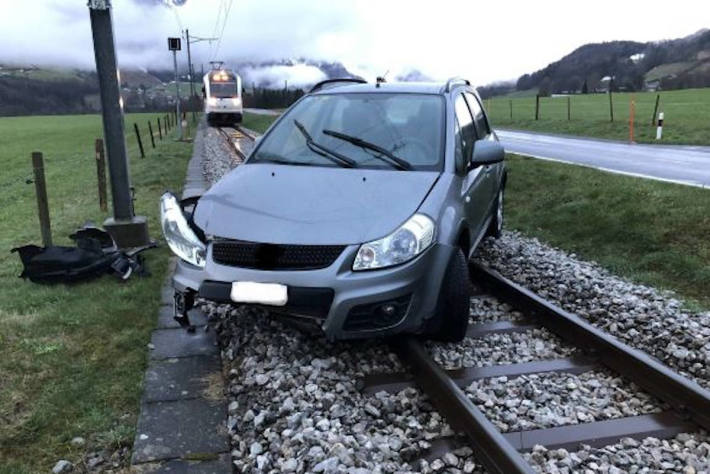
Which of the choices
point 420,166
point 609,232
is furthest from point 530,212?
point 420,166

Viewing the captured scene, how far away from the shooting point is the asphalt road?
467 inches

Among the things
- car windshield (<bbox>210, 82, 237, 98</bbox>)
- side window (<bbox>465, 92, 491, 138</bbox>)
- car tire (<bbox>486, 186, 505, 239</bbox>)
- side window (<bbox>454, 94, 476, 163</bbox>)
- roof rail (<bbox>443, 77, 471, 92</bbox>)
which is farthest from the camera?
car windshield (<bbox>210, 82, 237, 98</bbox>)

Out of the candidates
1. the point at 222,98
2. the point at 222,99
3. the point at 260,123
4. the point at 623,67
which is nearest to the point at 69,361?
the point at 222,99

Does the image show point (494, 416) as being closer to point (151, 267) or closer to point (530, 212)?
point (151, 267)

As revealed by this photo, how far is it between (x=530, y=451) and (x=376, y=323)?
3.79 ft

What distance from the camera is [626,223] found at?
26.5 feet

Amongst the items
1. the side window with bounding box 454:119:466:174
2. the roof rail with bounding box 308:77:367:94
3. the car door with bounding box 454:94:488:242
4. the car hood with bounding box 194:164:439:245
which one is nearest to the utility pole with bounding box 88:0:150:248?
the roof rail with bounding box 308:77:367:94

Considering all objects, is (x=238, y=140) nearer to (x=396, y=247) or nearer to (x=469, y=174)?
(x=469, y=174)

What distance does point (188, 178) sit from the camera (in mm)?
14000

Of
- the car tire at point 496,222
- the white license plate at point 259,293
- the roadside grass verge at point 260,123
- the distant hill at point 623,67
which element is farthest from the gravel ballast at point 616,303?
the distant hill at point 623,67

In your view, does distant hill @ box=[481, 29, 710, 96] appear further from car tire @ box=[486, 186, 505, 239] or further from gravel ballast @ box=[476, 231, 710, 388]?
gravel ballast @ box=[476, 231, 710, 388]

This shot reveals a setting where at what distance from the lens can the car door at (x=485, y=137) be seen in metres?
6.29

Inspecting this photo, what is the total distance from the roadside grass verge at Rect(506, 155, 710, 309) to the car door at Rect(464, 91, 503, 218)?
1.42 m

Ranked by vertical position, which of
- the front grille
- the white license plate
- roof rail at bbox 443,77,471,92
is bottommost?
the white license plate
